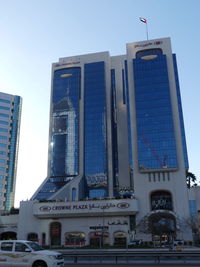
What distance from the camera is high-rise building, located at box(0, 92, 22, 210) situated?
458 ft

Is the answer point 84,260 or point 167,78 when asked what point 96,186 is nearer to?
point 167,78

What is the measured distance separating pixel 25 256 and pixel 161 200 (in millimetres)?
76100

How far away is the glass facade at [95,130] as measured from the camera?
122500 mm

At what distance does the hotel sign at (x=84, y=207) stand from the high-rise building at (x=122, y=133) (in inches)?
217

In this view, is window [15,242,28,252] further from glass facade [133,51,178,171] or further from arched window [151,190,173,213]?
glass facade [133,51,178,171]

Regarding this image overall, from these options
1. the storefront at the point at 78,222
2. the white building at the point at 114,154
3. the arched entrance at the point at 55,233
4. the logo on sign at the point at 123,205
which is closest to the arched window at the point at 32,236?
the storefront at the point at 78,222

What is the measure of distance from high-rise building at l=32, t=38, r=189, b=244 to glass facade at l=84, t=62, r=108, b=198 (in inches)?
15.8

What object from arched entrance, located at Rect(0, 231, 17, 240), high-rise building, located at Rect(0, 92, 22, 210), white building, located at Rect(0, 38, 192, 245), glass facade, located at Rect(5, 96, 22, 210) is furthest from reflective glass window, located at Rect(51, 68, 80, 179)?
arched entrance, located at Rect(0, 231, 17, 240)

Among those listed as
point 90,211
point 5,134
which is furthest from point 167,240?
point 5,134

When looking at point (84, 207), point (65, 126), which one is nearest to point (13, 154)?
point (65, 126)

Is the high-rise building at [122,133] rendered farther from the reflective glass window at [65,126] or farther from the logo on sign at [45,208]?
the logo on sign at [45,208]

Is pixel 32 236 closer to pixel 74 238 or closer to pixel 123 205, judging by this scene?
pixel 74 238

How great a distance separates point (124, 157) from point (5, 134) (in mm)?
58795

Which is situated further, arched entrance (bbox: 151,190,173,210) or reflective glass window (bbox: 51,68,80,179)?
reflective glass window (bbox: 51,68,80,179)
